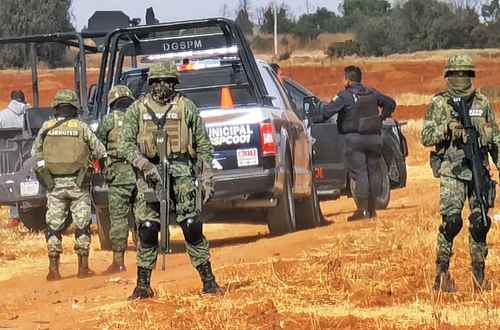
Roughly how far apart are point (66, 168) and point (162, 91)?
9.20ft

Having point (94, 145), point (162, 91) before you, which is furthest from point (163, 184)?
point (94, 145)

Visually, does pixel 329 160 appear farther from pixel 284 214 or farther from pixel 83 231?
pixel 83 231

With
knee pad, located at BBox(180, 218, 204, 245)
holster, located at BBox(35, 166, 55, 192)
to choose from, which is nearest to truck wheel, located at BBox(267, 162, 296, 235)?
holster, located at BBox(35, 166, 55, 192)

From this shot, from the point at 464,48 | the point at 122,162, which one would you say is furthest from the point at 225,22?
the point at 464,48

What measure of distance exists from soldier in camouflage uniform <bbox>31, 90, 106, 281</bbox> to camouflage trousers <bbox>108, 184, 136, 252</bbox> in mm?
265

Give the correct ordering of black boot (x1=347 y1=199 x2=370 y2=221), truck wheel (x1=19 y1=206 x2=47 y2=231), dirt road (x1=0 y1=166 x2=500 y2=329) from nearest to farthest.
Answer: dirt road (x1=0 y1=166 x2=500 y2=329), black boot (x1=347 y1=199 x2=370 y2=221), truck wheel (x1=19 y1=206 x2=47 y2=231)

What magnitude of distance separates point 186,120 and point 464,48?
2977 inches

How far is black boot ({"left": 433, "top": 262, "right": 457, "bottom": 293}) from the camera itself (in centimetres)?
851

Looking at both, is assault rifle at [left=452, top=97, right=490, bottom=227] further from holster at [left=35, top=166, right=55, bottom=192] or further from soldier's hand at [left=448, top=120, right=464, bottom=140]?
holster at [left=35, top=166, right=55, bottom=192]

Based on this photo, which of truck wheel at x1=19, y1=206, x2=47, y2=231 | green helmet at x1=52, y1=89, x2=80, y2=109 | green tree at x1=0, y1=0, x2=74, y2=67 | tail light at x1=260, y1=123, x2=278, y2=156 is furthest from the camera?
green tree at x1=0, y1=0, x2=74, y2=67

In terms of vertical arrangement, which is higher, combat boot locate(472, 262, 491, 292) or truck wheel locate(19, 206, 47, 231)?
combat boot locate(472, 262, 491, 292)

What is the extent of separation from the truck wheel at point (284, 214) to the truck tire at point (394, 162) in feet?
12.1

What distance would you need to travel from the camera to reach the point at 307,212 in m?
14.2

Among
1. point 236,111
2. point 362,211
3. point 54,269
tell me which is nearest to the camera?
point 54,269
